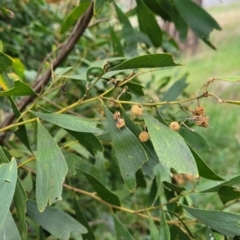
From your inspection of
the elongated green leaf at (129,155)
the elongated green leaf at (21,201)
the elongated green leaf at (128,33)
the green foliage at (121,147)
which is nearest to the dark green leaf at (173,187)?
the green foliage at (121,147)

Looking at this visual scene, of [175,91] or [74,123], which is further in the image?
[175,91]

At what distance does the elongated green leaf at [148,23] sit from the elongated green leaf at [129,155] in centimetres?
34

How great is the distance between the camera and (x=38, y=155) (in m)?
0.52

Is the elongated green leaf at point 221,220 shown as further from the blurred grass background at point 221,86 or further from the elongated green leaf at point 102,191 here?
A: the blurred grass background at point 221,86

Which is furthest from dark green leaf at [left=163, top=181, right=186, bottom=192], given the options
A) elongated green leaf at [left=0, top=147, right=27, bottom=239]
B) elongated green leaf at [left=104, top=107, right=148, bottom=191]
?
elongated green leaf at [left=0, top=147, right=27, bottom=239]

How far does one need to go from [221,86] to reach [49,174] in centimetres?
359

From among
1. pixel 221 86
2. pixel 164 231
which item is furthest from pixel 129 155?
pixel 221 86

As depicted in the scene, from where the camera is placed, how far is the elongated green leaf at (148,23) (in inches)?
31.4

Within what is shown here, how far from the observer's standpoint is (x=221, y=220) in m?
0.57

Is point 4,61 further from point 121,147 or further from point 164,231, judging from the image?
point 164,231

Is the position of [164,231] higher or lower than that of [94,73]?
lower

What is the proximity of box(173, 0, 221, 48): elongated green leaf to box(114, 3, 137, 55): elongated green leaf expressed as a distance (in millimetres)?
145

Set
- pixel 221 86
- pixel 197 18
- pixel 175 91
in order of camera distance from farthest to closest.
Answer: pixel 221 86, pixel 175 91, pixel 197 18

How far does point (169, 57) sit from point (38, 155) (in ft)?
0.65
